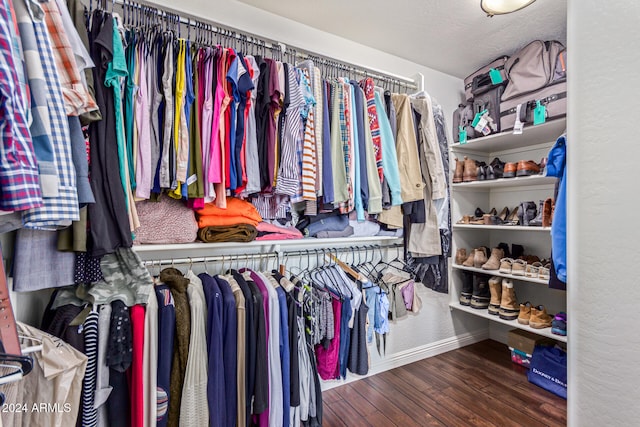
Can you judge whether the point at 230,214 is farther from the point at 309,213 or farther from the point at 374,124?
the point at 374,124

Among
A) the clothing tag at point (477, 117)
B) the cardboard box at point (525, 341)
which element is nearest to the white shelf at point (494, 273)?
the cardboard box at point (525, 341)

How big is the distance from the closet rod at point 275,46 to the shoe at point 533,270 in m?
1.48

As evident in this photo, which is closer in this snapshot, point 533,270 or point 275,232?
point 275,232

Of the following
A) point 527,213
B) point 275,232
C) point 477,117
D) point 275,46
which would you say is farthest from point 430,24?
point 275,232

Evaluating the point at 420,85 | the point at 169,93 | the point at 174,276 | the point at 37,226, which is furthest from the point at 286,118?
the point at 420,85

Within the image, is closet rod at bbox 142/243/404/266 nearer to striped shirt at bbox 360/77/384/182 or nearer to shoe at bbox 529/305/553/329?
striped shirt at bbox 360/77/384/182

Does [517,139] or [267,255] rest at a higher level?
[517,139]

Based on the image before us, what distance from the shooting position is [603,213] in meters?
0.61

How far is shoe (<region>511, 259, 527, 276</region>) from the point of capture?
7.07 feet

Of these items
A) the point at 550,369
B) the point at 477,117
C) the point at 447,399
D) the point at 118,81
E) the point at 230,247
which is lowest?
the point at 447,399

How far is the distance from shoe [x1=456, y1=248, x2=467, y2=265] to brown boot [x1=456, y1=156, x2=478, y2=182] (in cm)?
59

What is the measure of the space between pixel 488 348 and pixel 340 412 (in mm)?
1529

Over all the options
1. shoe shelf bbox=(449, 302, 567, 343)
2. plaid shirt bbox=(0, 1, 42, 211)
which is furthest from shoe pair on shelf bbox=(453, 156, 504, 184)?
plaid shirt bbox=(0, 1, 42, 211)

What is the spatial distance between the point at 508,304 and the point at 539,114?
1.31 meters
